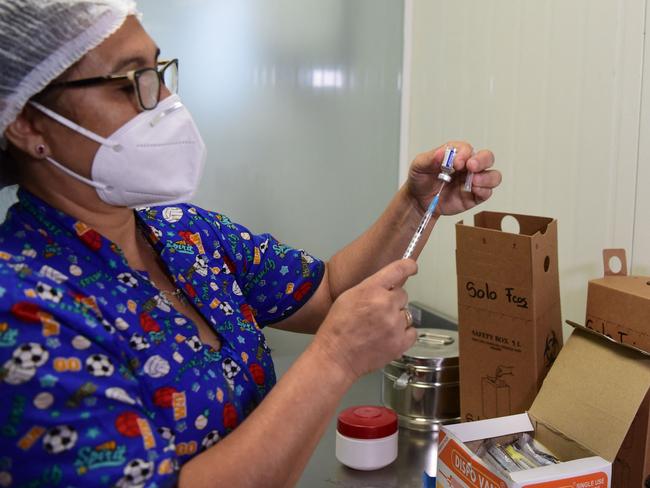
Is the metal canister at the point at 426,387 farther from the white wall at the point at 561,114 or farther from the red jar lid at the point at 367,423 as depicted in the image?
the white wall at the point at 561,114

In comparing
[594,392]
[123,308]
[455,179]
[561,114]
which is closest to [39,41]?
[123,308]

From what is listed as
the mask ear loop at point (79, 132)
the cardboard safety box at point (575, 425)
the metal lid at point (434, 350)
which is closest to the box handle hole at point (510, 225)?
the metal lid at point (434, 350)

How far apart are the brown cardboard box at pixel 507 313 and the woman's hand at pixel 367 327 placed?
11.7 inches

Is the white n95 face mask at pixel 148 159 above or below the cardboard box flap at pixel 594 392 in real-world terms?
above

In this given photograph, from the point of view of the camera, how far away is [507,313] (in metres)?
1.03

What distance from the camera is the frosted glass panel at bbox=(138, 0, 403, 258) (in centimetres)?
175

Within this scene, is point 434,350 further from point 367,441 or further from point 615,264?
point 615,264

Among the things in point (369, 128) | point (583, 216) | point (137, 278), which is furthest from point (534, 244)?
point (369, 128)

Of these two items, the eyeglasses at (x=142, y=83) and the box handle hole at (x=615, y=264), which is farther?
the box handle hole at (x=615, y=264)

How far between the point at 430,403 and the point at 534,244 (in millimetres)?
533

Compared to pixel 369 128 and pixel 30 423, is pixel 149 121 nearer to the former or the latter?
pixel 30 423

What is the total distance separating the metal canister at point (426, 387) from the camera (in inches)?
51.7

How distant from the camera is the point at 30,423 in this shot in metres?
0.60

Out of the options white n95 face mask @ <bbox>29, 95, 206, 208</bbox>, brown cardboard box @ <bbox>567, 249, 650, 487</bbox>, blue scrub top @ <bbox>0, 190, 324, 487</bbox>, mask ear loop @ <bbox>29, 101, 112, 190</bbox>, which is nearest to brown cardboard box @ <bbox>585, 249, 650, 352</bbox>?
brown cardboard box @ <bbox>567, 249, 650, 487</bbox>
